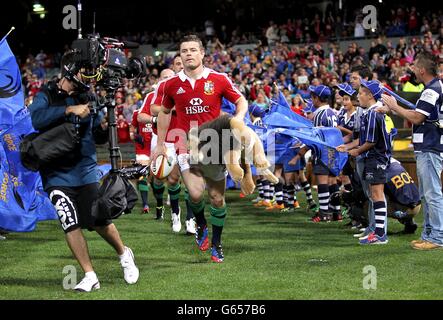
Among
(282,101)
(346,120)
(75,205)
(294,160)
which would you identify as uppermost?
(282,101)

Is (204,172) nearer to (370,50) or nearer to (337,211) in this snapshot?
(337,211)

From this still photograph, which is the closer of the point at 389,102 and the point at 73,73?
the point at 73,73

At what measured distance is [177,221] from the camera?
12.1 meters

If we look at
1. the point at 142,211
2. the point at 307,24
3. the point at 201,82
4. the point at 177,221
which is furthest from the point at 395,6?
the point at 201,82

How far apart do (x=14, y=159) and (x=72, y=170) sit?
163 inches

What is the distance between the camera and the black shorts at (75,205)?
24.8 ft

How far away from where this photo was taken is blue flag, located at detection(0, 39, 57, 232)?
438 inches

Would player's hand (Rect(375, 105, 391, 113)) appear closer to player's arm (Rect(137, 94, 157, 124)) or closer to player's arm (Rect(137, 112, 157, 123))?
player's arm (Rect(137, 94, 157, 124))

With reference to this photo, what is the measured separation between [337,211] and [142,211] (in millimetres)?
3709

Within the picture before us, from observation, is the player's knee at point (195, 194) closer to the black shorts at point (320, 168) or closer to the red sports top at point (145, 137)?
the black shorts at point (320, 168)

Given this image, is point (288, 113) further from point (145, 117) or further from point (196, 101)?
point (196, 101)

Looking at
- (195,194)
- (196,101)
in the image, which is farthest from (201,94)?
(195,194)

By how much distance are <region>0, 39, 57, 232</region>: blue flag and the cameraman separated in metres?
3.57

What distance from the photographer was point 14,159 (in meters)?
11.5
